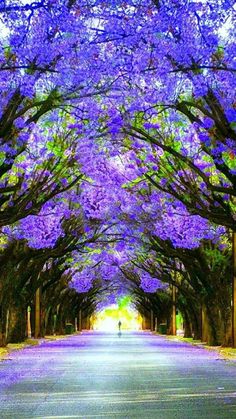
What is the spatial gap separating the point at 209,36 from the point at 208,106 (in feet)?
14.1

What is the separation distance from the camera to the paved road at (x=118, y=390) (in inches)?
516

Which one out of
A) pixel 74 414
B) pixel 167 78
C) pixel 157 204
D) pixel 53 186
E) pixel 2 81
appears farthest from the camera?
pixel 157 204

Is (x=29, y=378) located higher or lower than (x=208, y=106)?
lower

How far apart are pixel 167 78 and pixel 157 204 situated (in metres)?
17.1

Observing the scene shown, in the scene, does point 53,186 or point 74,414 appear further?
point 53,186

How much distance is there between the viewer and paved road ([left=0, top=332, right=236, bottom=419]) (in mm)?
13102

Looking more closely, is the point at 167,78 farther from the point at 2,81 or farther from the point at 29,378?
the point at 29,378

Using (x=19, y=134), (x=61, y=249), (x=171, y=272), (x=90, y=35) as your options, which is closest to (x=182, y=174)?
(x=19, y=134)

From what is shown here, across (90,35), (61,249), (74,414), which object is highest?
(90,35)

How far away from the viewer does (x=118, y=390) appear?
16.9m

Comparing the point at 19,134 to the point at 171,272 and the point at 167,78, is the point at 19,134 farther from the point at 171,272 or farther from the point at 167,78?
the point at 171,272

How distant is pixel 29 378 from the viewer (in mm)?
20656

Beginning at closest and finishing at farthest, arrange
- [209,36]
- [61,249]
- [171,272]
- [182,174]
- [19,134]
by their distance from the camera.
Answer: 1. [209,36]
2. [19,134]
3. [182,174]
4. [61,249]
5. [171,272]

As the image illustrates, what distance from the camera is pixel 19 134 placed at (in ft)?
77.8
